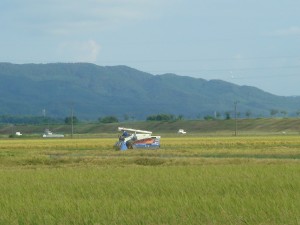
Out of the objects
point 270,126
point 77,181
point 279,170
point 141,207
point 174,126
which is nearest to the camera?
point 141,207

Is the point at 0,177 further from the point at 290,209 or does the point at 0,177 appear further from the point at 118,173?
the point at 290,209

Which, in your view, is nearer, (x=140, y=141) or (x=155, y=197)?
(x=155, y=197)

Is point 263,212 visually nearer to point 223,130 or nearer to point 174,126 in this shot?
point 223,130

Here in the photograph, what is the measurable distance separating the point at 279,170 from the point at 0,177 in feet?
34.1

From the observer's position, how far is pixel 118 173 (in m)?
28.1

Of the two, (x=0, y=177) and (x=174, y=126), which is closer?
(x=0, y=177)

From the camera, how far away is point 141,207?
17.0 m

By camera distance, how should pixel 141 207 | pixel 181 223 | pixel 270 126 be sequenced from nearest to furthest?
pixel 181 223 < pixel 141 207 < pixel 270 126

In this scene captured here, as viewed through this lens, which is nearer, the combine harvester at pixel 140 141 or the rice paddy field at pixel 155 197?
the rice paddy field at pixel 155 197

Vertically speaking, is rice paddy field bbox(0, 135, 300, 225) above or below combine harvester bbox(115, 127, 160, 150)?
below

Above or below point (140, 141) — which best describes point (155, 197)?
below

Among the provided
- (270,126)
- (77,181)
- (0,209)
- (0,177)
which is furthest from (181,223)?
(270,126)

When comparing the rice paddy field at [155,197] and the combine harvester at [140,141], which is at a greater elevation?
the combine harvester at [140,141]

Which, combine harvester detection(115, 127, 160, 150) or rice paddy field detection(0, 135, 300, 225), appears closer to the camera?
rice paddy field detection(0, 135, 300, 225)
